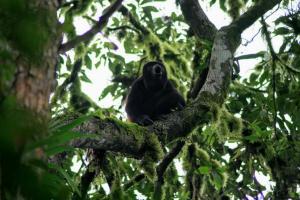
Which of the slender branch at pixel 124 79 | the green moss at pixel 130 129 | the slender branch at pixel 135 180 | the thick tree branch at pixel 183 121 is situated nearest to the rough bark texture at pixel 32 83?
the thick tree branch at pixel 183 121

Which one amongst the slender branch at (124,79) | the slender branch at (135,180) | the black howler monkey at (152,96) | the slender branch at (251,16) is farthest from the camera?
the slender branch at (124,79)

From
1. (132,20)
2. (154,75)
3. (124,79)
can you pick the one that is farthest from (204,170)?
(124,79)

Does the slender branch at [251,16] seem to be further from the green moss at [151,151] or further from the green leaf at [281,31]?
the green moss at [151,151]

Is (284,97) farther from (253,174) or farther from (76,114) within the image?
(76,114)

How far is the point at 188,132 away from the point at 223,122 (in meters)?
0.61

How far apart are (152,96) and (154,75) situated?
0.30m

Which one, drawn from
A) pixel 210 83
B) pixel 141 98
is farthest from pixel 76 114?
pixel 141 98

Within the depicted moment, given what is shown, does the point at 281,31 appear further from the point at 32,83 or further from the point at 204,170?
the point at 32,83

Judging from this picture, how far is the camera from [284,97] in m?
4.45

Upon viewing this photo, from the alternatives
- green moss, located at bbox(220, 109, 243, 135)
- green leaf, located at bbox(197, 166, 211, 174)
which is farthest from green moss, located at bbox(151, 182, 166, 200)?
green moss, located at bbox(220, 109, 243, 135)

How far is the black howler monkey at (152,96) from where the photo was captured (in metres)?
5.86

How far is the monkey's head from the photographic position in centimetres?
657

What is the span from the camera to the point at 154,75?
659cm

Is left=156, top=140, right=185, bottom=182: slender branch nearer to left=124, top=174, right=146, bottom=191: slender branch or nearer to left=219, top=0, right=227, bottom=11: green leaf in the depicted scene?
left=124, top=174, right=146, bottom=191: slender branch
